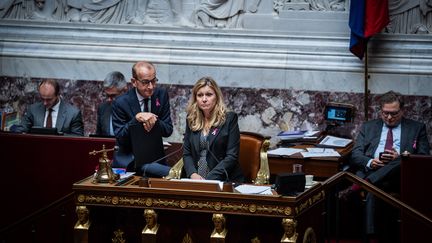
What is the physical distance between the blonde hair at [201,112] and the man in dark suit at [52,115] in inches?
93.5

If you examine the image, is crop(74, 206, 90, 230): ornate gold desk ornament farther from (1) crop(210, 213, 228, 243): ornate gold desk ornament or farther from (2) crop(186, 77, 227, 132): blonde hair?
(2) crop(186, 77, 227, 132): blonde hair

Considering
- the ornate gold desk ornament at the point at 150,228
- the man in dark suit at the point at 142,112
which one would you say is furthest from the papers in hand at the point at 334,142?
the ornate gold desk ornament at the point at 150,228

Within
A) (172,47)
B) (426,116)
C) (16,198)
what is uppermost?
(172,47)

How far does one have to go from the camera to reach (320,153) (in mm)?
9453

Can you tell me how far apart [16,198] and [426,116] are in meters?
4.49

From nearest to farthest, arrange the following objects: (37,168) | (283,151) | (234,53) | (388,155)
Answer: (388,155), (37,168), (283,151), (234,53)

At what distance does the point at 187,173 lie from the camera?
796 cm

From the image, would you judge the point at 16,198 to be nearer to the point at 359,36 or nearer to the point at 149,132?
the point at 149,132

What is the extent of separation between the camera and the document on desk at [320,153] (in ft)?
30.8

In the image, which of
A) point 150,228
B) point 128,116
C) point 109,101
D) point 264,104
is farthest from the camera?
point 264,104

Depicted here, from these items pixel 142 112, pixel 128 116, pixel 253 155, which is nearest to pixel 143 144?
pixel 142 112

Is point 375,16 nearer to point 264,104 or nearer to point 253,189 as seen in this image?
point 264,104

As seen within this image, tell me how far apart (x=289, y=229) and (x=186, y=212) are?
86cm

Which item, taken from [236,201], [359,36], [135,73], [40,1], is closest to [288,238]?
[236,201]
